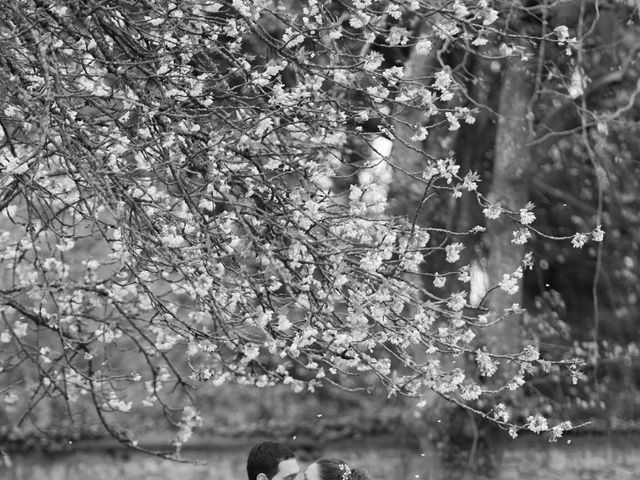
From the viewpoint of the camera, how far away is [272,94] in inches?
196

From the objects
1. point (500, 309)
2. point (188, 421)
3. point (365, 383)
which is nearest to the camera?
point (188, 421)

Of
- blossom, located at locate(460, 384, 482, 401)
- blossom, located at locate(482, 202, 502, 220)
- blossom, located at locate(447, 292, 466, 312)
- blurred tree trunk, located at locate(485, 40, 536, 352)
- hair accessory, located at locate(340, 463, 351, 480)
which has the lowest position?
hair accessory, located at locate(340, 463, 351, 480)

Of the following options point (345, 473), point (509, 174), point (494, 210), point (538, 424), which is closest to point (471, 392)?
point (538, 424)

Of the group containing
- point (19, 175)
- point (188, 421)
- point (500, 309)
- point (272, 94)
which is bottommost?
point (188, 421)

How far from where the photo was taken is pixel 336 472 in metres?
4.89

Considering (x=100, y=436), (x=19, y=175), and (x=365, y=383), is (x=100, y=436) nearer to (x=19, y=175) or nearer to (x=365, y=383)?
(x=365, y=383)

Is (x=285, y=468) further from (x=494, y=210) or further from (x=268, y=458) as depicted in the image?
(x=494, y=210)

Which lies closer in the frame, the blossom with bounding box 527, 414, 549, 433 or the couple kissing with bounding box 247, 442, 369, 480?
the blossom with bounding box 527, 414, 549, 433

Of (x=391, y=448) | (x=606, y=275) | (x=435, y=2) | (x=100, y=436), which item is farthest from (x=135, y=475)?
(x=435, y=2)

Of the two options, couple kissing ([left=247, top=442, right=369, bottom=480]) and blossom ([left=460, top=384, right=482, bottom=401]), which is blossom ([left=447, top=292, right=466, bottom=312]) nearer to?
blossom ([left=460, top=384, right=482, bottom=401])

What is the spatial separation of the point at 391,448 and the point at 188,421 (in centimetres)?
438

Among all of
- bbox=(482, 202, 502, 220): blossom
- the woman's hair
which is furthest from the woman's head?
bbox=(482, 202, 502, 220): blossom

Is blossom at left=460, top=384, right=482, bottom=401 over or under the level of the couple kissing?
over

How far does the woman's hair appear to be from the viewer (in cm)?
484
